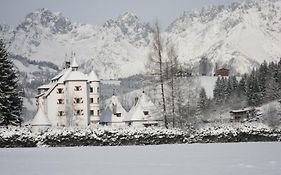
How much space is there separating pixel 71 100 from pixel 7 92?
22689 mm

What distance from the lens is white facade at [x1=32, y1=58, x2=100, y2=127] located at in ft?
242

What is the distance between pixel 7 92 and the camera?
170ft

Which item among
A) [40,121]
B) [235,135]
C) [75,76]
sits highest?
[75,76]

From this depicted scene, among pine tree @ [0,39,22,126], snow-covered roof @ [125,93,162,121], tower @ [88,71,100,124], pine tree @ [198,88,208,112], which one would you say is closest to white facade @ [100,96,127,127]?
tower @ [88,71,100,124]

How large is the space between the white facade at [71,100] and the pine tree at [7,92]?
17.9 m

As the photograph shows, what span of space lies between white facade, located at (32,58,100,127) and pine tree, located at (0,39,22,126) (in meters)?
17.9

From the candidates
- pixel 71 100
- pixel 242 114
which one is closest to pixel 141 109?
pixel 71 100

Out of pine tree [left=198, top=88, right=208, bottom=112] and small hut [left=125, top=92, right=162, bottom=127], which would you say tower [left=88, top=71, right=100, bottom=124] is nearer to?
small hut [left=125, top=92, right=162, bottom=127]

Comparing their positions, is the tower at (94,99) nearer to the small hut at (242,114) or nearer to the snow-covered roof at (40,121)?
the snow-covered roof at (40,121)

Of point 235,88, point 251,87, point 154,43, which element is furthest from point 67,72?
point 235,88

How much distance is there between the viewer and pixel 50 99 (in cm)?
7700

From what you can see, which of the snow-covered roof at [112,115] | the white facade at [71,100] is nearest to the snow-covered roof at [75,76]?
the white facade at [71,100]

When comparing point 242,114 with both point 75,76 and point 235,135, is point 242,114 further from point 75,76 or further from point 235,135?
point 235,135

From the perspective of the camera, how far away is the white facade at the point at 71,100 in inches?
2906
